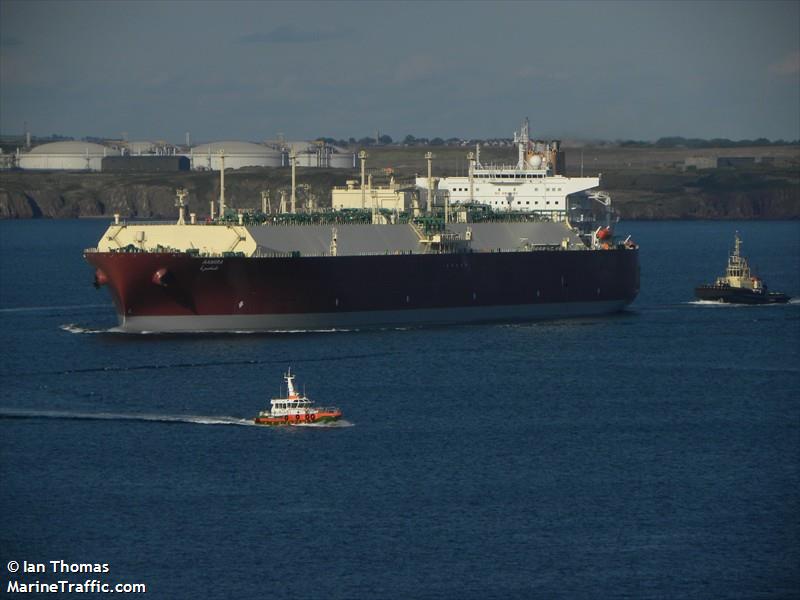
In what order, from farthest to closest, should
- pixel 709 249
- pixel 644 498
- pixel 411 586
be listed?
1. pixel 709 249
2. pixel 644 498
3. pixel 411 586

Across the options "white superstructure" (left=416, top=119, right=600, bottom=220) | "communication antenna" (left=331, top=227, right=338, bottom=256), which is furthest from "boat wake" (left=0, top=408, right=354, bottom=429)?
"white superstructure" (left=416, top=119, right=600, bottom=220)

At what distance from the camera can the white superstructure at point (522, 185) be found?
10338 cm

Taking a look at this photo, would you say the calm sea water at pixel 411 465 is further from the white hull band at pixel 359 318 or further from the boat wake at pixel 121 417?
the white hull band at pixel 359 318

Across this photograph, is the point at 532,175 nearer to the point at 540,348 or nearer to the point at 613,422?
the point at 540,348

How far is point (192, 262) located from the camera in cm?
7775

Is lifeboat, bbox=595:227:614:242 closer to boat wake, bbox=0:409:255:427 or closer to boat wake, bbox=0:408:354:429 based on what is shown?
boat wake, bbox=0:408:354:429

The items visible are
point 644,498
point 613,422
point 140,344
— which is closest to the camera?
point 644,498

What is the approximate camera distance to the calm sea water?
40.6 m

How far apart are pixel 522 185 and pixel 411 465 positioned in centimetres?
5579

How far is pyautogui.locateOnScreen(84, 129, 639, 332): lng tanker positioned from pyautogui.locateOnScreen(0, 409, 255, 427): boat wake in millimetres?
19893

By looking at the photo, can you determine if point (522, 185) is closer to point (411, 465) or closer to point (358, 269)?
point (358, 269)

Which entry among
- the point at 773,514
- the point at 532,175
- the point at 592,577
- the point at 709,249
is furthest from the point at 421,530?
the point at 709,249

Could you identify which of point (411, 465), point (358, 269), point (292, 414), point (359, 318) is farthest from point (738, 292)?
point (411, 465)

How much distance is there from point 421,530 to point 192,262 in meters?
36.4
